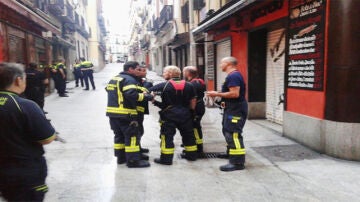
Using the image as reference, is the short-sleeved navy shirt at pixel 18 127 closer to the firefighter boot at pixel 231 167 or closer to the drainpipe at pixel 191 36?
the firefighter boot at pixel 231 167

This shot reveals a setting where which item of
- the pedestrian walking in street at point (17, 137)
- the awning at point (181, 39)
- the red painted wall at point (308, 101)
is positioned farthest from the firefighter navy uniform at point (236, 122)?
the awning at point (181, 39)

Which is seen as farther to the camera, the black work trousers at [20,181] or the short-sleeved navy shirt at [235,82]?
the short-sleeved navy shirt at [235,82]

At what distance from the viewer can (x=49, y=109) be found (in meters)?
11.5

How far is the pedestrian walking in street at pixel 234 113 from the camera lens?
15.9 ft

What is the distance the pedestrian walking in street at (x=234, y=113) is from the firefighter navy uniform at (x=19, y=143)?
2950 millimetres

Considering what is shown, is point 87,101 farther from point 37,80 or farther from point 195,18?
point 195,18

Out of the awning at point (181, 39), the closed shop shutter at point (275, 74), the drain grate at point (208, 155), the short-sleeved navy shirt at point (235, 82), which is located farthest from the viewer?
the awning at point (181, 39)

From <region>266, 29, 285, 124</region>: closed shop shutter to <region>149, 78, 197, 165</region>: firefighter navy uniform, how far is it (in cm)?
363

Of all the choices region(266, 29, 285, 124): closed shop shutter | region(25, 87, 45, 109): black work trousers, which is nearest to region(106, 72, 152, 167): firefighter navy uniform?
region(25, 87, 45, 109): black work trousers

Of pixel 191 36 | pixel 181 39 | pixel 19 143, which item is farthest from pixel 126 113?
pixel 181 39

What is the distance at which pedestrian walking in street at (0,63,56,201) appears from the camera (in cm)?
240

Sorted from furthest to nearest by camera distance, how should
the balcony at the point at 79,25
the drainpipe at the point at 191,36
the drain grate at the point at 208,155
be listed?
the balcony at the point at 79,25, the drainpipe at the point at 191,36, the drain grate at the point at 208,155

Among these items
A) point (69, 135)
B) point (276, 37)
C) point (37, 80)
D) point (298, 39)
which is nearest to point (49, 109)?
point (37, 80)

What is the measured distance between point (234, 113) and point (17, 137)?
324 centimetres
